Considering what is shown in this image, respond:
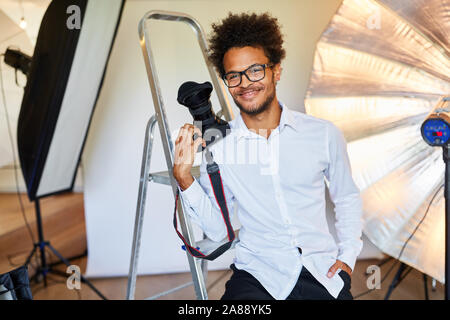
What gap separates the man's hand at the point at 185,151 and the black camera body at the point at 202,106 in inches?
1.1

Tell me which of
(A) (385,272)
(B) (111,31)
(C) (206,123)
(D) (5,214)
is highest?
(B) (111,31)

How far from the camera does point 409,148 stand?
4.56 ft

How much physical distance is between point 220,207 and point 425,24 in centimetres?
83

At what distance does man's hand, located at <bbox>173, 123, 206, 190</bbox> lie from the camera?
1.10 m

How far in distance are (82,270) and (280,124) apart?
1.83 m

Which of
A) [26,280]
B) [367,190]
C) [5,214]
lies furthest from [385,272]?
[5,214]

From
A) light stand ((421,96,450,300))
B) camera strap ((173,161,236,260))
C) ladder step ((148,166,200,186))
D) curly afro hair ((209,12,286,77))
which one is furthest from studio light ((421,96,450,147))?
ladder step ((148,166,200,186))

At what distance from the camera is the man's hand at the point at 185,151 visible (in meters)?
1.10

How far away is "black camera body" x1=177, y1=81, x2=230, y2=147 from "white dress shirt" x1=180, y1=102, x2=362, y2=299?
4.1 inches

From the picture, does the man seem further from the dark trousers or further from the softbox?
the softbox

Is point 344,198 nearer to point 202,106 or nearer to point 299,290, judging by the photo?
point 299,290

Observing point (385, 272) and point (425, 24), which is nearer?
point (425, 24)

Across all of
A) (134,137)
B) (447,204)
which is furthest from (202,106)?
(134,137)
